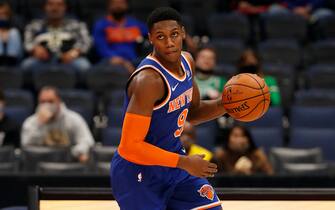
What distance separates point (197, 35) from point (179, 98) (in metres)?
5.68

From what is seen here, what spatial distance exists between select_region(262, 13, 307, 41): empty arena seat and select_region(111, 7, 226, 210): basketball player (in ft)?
17.4

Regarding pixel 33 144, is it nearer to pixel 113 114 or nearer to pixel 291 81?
pixel 113 114

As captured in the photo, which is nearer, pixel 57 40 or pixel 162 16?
pixel 162 16

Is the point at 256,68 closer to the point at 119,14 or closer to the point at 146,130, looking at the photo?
the point at 119,14

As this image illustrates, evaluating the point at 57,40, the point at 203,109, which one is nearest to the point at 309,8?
the point at 57,40

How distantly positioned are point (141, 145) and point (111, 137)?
357cm

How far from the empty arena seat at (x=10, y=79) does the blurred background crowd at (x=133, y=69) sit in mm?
10

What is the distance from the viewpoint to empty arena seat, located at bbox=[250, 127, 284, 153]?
7.64 meters

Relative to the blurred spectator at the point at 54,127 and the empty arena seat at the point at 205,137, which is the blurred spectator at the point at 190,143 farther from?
the blurred spectator at the point at 54,127

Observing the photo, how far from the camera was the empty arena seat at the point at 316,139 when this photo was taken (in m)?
7.66

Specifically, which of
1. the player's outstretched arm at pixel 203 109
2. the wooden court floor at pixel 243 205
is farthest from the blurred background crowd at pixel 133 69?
the player's outstretched arm at pixel 203 109

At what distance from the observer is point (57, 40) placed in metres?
9.02

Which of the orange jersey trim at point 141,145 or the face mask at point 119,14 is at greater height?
the face mask at point 119,14

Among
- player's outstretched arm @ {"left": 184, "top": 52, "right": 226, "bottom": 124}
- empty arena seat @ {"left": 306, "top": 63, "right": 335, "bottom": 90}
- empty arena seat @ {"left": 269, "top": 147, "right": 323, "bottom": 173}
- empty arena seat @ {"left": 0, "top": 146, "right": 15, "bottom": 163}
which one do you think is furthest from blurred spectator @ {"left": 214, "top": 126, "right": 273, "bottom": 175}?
player's outstretched arm @ {"left": 184, "top": 52, "right": 226, "bottom": 124}
